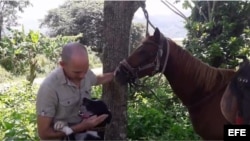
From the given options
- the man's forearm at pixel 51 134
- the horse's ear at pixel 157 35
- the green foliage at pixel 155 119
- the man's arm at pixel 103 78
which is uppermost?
the horse's ear at pixel 157 35

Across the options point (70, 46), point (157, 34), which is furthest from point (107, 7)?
point (70, 46)

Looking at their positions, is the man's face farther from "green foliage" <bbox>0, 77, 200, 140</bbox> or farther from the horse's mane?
"green foliage" <bbox>0, 77, 200, 140</bbox>

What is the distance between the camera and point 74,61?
2.90 m

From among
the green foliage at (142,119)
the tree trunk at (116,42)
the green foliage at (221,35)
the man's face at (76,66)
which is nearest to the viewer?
the man's face at (76,66)

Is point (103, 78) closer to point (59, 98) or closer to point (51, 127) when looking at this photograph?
point (59, 98)

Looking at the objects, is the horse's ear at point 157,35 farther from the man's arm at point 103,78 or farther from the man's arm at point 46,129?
the man's arm at point 46,129

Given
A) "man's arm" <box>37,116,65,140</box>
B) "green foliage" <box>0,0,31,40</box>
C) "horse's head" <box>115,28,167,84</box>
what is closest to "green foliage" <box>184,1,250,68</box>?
"horse's head" <box>115,28,167,84</box>

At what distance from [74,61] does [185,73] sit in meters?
1.45

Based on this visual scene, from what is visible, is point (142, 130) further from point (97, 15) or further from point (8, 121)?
point (97, 15)

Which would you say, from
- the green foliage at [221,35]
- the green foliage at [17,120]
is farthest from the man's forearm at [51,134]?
the green foliage at [221,35]

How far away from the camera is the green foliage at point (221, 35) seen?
→ 802 centimetres

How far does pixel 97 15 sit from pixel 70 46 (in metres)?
24.6

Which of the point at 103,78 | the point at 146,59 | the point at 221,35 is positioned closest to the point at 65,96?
the point at 103,78

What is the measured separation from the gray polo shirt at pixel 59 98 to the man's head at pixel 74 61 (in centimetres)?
10
